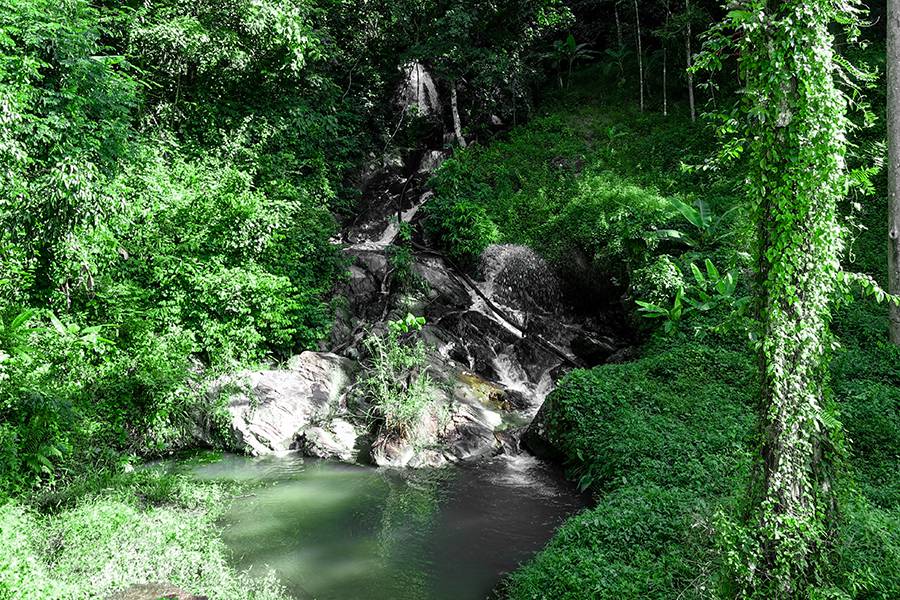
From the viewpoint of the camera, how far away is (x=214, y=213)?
11359 mm

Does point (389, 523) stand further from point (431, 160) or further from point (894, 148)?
point (431, 160)

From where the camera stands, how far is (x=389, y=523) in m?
7.64

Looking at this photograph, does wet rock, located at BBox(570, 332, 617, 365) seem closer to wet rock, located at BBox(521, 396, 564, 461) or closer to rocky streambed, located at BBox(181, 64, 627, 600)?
rocky streambed, located at BBox(181, 64, 627, 600)

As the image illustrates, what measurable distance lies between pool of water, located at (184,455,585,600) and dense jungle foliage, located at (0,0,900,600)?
21.4 inches

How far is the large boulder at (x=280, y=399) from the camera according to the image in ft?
33.5

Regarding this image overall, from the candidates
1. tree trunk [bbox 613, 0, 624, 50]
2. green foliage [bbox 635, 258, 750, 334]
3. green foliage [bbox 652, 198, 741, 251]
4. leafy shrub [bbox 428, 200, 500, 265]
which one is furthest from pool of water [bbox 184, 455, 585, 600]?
tree trunk [bbox 613, 0, 624, 50]

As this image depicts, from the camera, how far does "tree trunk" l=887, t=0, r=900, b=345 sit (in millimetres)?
8742

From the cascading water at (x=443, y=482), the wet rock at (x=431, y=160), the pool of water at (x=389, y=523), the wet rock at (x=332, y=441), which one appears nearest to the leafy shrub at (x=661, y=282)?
the cascading water at (x=443, y=482)

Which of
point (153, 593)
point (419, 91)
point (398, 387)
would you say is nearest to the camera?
point (153, 593)

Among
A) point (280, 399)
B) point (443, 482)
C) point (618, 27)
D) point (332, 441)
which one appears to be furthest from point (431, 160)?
point (443, 482)

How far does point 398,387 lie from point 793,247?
24.5 feet

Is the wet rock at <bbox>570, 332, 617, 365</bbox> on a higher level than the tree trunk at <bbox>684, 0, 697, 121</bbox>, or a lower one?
lower

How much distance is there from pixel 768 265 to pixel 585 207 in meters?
11.0

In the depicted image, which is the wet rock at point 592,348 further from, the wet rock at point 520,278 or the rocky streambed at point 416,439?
the wet rock at point 520,278
